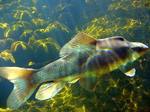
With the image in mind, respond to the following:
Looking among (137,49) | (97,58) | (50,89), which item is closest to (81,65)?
(97,58)

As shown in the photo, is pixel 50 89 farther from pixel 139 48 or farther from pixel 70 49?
pixel 139 48

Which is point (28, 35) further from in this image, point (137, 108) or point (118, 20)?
point (137, 108)

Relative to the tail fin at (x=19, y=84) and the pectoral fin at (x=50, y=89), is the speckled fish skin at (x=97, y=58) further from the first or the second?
the tail fin at (x=19, y=84)

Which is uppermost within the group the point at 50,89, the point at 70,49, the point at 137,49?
the point at 70,49

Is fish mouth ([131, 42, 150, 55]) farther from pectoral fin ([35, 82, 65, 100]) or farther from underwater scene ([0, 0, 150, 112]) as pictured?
pectoral fin ([35, 82, 65, 100])

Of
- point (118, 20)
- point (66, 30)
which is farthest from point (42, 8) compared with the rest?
point (118, 20)

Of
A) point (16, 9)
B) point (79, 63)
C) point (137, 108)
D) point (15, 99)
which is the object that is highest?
point (79, 63)

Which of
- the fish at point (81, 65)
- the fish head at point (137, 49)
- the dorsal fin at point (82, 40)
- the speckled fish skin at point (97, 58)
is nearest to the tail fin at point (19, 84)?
the fish at point (81, 65)
